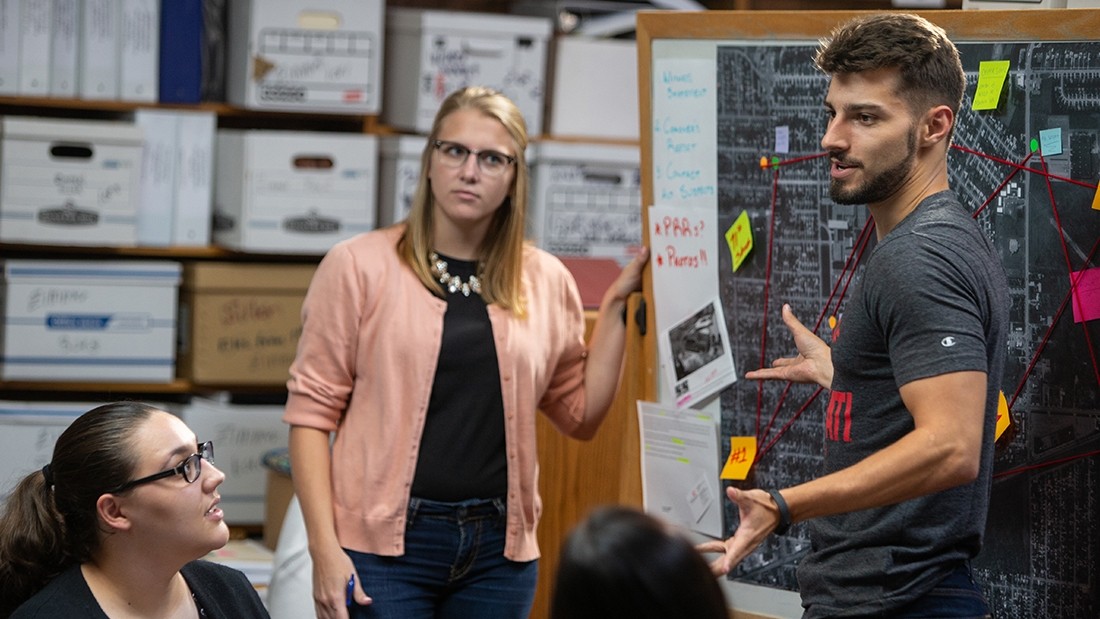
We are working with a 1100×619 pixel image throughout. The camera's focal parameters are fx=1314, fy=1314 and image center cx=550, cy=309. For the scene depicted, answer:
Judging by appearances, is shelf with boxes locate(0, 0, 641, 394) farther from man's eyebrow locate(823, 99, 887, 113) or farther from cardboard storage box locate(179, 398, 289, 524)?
man's eyebrow locate(823, 99, 887, 113)

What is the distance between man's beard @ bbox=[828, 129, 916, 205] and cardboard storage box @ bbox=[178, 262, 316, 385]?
2396 millimetres

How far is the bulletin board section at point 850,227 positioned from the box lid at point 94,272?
1880 mm

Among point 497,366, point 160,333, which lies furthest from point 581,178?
point 497,366

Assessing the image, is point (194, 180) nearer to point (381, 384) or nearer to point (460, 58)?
point (460, 58)

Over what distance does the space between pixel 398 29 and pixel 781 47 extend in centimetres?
197

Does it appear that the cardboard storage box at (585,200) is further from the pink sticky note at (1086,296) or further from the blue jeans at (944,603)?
the blue jeans at (944,603)

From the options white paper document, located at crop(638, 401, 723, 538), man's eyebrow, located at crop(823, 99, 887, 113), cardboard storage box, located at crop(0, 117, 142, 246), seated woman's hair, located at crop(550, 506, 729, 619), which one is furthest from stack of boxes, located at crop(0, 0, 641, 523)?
seated woman's hair, located at crop(550, 506, 729, 619)

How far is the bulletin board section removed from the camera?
1726 mm

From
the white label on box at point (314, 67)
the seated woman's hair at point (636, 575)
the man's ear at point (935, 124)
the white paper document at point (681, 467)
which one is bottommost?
the white paper document at point (681, 467)

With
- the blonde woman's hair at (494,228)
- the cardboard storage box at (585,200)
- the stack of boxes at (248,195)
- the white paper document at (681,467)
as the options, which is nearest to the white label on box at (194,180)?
the stack of boxes at (248,195)

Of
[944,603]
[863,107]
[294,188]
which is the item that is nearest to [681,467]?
[944,603]

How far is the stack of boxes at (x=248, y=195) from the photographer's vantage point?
352 cm

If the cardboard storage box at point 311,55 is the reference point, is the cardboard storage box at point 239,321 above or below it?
below

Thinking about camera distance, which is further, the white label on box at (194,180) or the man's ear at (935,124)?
the white label on box at (194,180)
